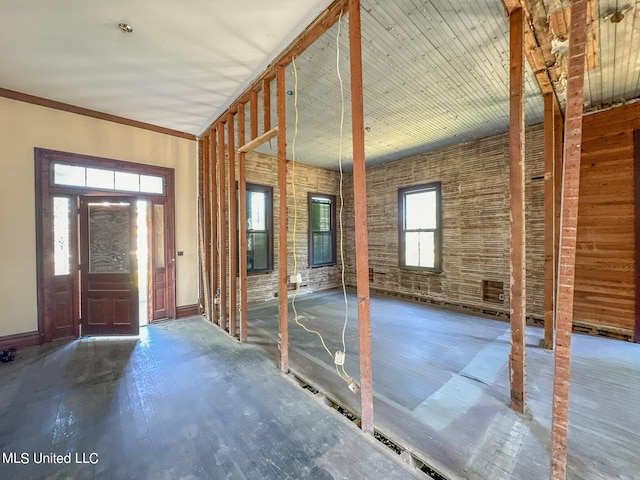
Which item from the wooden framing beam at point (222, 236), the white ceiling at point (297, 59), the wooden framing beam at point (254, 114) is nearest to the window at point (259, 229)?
the wooden framing beam at point (222, 236)

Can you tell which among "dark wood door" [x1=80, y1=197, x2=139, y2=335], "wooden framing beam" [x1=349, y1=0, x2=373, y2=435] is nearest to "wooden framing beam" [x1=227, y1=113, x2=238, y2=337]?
"dark wood door" [x1=80, y1=197, x2=139, y2=335]

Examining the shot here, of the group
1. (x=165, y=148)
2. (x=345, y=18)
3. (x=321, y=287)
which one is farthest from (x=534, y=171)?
(x=165, y=148)

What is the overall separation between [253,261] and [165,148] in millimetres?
2582

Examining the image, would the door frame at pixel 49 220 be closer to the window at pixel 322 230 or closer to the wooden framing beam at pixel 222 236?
the wooden framing beam at pixel 222 236

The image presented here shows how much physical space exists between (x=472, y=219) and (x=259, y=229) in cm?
413

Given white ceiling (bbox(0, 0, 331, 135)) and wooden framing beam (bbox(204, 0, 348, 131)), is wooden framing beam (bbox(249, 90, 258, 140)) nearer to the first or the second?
wooden framing beam (bbox(204, 0, 348, 131))

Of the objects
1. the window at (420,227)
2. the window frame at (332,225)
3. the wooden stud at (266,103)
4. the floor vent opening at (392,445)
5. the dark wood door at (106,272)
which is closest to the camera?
the floor vent opening at (392,445)

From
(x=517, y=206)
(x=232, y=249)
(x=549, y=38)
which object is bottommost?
(x=232, y=249)

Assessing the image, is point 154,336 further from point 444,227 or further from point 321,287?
point 444,227

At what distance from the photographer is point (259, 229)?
5.66m

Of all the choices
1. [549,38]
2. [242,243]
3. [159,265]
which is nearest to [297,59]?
[242,243]

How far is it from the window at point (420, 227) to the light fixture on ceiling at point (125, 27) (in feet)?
16.2

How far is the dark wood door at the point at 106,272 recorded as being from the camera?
3.81 meters

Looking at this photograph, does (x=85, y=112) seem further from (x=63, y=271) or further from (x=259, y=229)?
(x=259, y=229)
